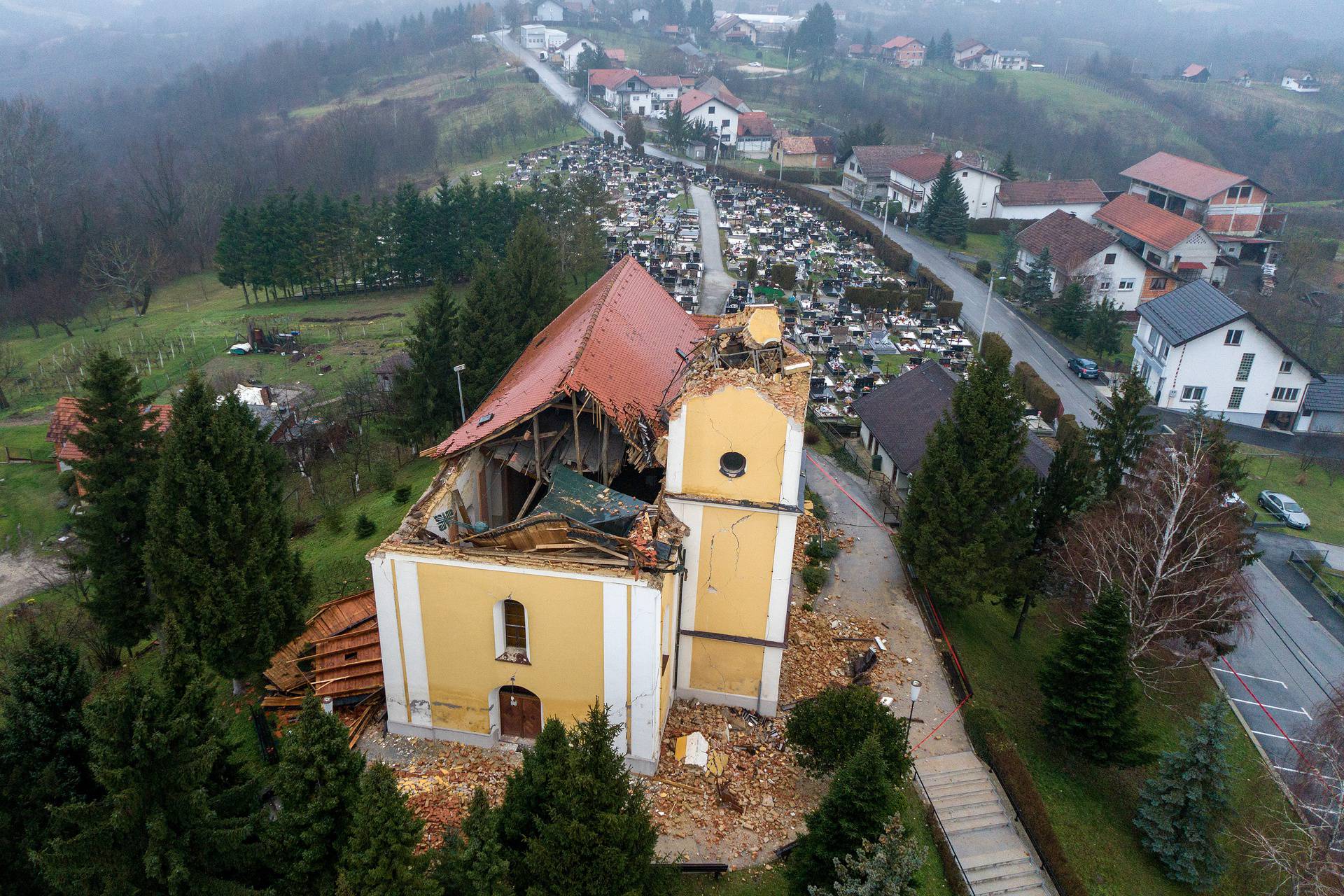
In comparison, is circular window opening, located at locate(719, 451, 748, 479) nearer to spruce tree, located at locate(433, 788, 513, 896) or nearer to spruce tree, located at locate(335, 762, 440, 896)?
spruce tree, located at locate(433, 788, 513, 896)

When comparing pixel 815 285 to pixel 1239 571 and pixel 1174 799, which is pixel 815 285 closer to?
pixel 1239 571

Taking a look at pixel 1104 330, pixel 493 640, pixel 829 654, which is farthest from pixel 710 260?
pixel 493 640

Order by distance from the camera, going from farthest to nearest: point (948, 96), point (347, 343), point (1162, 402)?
point (948, 96) < point (347, 343) < point (1162, 402)

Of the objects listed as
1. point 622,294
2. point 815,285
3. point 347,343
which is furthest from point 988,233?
point 622,294

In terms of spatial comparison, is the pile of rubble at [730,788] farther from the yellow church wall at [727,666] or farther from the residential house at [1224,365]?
the residential house at [1224,365]

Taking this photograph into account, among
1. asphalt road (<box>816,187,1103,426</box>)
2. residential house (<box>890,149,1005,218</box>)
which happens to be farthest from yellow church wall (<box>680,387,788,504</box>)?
residential house (<box>890,149,1005,218</box>)

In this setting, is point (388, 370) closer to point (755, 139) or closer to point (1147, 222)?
point (1147, 222)

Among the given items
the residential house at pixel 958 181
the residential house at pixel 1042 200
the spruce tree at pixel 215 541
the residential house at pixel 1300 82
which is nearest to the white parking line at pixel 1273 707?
the spruce tree at pixel 215 541

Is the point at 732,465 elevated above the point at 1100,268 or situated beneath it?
elevated above
